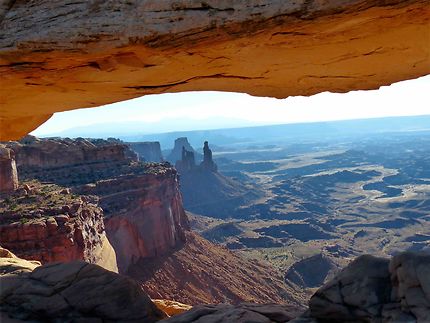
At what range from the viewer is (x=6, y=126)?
14375mm

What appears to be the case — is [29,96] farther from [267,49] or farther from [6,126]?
[267,49]

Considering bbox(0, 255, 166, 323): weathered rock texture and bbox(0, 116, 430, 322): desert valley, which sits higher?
bbox(0, 255, 166, 323): weathered rock texture

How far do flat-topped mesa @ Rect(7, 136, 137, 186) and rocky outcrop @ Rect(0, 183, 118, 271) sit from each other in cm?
1323

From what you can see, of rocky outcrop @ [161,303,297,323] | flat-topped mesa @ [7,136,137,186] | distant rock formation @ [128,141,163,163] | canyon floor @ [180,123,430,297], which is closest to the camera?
rocky outcrop @ [161,303,297,323]

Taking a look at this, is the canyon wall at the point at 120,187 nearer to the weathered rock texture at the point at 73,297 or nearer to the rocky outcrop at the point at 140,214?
the rocky outcrop at the point at 140,214

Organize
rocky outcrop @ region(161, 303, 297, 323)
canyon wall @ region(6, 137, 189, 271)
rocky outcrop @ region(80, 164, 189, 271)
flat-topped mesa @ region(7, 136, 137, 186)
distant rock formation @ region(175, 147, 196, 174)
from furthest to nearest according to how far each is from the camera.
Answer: distant rock formation @ region(175, 147, 196, 174) → flat-topped mesa @ region(7, 136, 137, 186) → canyon wall @ region(6, 137, 189, 271) → rocky outcrop @ region(80, 164, 189, 271) → rocky outcrop @ region(161, 303, 297, 323)

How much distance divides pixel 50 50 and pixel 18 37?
2.31 ft

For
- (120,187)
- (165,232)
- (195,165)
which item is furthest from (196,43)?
(195,165)

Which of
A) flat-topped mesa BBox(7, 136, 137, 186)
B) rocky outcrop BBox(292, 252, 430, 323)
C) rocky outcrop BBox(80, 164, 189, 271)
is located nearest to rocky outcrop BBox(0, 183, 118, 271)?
rocky outcrop BBox(80, 164, 189, 271)

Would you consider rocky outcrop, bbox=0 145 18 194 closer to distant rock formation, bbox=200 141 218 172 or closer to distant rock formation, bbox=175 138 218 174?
distant rock formation, bbox=175 138 218 174

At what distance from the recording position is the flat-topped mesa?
46253 millimetres

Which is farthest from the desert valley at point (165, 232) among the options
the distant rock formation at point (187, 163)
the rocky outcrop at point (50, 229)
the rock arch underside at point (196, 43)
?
the distant rock formation at point (187, 163)

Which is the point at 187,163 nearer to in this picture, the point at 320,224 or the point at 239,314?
the point at 320,224

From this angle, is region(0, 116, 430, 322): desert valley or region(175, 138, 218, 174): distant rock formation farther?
region(175, 138, 218, 174): distant rock formation
